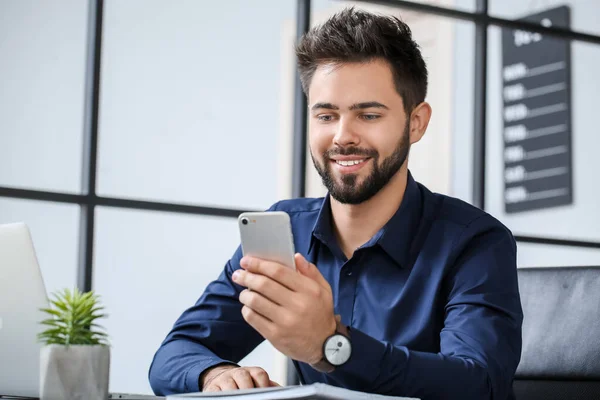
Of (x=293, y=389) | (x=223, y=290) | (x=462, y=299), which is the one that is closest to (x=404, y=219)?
(x=462, y=299)

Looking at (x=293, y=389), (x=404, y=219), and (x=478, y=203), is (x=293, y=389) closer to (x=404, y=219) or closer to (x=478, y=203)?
(x=404, y=219)

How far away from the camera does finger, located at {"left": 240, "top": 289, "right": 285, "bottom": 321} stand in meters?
1.18

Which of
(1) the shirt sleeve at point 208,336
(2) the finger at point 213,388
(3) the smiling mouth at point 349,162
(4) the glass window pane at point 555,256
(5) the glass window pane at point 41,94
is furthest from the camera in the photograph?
(4) the glass window pane at point 555,256

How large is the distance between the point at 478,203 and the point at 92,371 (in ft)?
8.34

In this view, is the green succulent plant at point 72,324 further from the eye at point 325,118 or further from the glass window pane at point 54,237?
the glass window pane at point 54,237

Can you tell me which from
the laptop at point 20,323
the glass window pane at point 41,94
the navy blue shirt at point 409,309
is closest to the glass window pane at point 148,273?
the glass window pane at point 41,94

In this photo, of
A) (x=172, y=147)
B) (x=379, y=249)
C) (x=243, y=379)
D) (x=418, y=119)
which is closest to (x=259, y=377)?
(x=243, y=379)

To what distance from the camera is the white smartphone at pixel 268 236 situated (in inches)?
44.6

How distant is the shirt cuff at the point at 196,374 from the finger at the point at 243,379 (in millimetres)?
120

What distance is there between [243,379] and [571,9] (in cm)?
358

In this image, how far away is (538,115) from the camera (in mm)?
4336

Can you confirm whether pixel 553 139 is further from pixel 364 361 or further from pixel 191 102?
pixel 364 361

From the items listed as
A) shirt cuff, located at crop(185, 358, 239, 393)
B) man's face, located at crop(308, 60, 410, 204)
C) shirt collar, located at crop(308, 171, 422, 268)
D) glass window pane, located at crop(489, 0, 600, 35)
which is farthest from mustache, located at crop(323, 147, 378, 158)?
glass window pane, located at crop(489, 0, 600, 35)

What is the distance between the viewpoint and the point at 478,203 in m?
3.44
